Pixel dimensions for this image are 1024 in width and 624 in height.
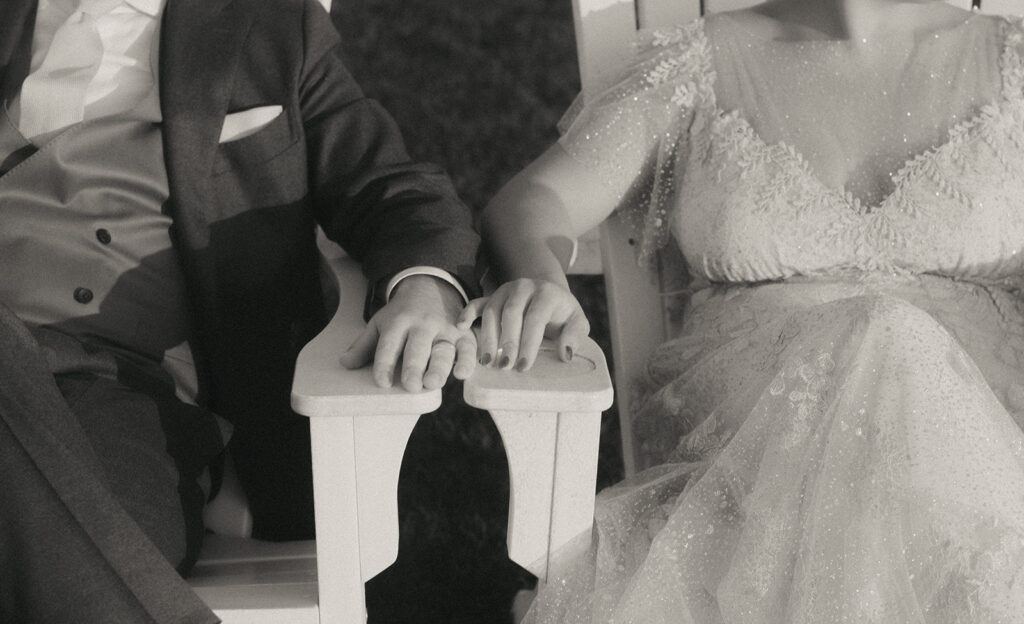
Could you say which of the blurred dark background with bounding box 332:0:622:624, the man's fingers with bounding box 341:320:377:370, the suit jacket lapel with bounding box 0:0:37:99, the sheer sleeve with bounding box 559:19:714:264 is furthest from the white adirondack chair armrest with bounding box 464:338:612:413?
the blurred dark background with bounding box 332:0:622:624

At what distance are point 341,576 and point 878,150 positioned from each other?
87 centimetres

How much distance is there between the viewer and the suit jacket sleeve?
1330 millimetres

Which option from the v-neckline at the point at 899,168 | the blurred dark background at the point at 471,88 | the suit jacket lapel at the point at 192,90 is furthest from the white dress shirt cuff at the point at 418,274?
the blurred dark background at the point at 471,88

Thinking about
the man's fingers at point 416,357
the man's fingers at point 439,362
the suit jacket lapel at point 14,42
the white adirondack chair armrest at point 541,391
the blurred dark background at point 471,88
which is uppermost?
the suit jacket lapel at point 14,42

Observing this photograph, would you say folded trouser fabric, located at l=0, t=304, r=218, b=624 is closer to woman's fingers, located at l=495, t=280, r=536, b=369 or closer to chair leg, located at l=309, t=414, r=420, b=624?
chair leg, located at l=309, t=414, r=420, b=624

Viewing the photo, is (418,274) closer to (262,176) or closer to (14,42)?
(262,176)

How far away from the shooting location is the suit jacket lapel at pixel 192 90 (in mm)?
1330

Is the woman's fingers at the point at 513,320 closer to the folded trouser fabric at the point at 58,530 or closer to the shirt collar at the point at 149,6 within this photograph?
the folded trouser fabric at the point at 58,530

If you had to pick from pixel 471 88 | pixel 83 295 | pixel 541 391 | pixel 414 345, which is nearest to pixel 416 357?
pixel 414 345

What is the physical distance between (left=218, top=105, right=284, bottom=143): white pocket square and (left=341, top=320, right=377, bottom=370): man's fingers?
37 cm

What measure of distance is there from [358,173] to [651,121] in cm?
42

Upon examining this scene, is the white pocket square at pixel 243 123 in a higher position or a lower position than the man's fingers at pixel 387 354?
higher

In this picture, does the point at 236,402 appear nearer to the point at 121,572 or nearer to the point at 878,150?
the point at 121,572

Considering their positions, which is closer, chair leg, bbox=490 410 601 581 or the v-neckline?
chair leg, bbox=490 410 601 581
